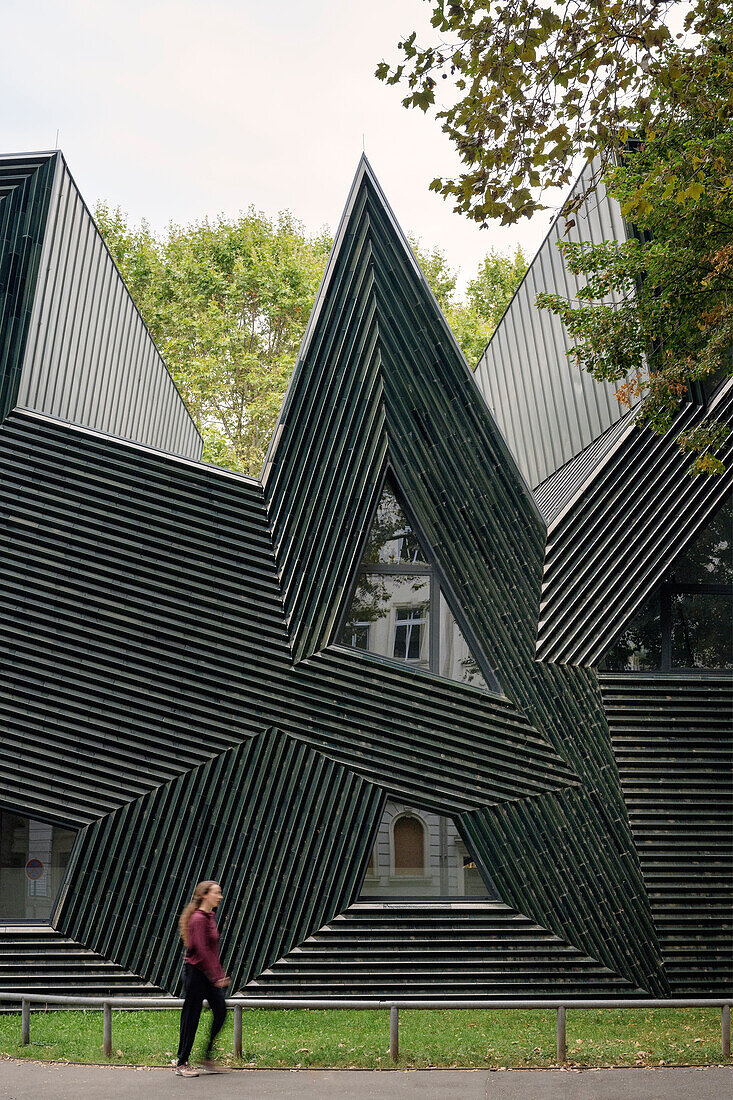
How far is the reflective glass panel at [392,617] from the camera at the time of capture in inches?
461

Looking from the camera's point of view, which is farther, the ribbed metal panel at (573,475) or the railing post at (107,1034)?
the ribbed metal panel at (573,475)

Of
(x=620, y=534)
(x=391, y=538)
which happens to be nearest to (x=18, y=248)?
(x=391, y=538)

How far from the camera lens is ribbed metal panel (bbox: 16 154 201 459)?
12.3 meters

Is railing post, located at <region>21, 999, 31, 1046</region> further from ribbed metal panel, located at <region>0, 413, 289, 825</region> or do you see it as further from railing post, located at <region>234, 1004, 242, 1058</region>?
ribbed metal panel, located at <region>0, 413, 289, 825</region>

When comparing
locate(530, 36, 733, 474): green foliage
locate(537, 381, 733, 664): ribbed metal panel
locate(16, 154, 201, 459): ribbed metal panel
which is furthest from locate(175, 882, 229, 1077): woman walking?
locate(16, 154, 201, 459): ribbed metal panel

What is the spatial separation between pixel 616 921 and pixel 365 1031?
11.1 feet

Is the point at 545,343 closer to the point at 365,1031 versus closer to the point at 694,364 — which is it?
the point at 694,364

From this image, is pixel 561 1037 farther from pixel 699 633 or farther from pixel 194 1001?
pixel 699 633

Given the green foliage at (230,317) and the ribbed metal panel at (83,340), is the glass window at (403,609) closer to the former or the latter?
the ribbed metal panel at (83,340)

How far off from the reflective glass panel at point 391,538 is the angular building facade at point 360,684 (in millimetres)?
34

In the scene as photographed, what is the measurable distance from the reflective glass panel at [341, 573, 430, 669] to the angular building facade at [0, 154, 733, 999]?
0.03 m

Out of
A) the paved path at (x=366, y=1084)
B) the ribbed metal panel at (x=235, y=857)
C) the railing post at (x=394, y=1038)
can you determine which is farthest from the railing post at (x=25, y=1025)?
the railing post at (x=394, y=1038)

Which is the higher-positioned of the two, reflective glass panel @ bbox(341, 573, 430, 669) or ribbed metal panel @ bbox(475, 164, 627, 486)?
ribbed metal panel @ bbox(475, 164, 627, 486)

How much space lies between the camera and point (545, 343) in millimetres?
16891
